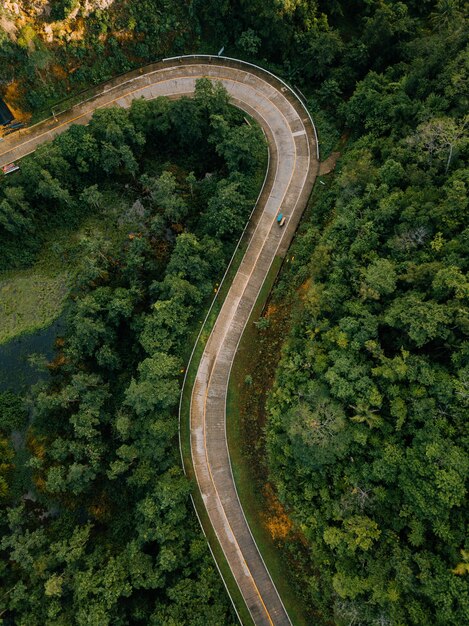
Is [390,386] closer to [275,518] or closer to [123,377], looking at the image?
[275,518]

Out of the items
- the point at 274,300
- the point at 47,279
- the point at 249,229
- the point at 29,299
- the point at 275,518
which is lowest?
the point at 275,518

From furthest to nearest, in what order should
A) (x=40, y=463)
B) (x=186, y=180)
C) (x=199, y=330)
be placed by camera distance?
(x=186, y=180), (x=199, y=330), (x=40, y=463)

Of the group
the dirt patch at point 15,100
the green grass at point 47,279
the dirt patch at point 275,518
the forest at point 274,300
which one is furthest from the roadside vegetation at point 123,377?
the dirt patch at point 15,100

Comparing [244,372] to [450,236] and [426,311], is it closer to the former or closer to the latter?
[426,311]

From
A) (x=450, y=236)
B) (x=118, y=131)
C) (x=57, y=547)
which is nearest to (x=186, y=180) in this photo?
(x=118, y=131)

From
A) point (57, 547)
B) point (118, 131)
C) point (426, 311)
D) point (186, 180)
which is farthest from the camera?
point (186, 180)

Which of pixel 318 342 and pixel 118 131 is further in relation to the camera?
pixel 118 131

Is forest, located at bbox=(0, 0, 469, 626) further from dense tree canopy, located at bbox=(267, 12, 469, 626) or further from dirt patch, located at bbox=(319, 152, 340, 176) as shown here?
dirt patch, located at bbox=(319, 152, 340, 176)

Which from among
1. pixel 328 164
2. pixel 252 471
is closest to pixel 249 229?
pixel 328 164
